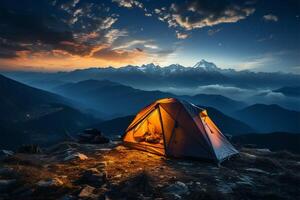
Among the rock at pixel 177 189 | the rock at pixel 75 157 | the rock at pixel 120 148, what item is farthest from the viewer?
the rock at pixel 120 148

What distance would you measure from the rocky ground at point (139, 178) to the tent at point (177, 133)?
71cm

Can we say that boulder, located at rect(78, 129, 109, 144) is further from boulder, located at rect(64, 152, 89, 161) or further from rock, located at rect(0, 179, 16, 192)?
rock, located at rect(0, 179, 16, 192)

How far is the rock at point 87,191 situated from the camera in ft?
31.5

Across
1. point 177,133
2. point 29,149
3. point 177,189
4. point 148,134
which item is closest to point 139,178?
point 177,189

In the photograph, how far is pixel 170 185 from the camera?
36.9ft

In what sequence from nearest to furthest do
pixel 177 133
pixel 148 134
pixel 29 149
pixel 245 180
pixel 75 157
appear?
pixel 245 180 < pixel 75 157 < pixel 177 133 < pixel 29 149 < pixel 148 134

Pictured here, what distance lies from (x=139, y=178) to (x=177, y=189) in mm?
1690

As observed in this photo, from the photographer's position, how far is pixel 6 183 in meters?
10.2

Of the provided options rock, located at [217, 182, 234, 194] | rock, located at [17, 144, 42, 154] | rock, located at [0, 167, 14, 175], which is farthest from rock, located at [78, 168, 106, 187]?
rock, located at [17, 144, 42, 154]

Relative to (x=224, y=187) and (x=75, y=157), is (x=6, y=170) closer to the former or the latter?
(x=75, y=157)

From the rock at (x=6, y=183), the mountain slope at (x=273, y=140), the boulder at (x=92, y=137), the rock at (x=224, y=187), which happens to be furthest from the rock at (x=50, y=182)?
the mountain slope at (x=273, y=140)

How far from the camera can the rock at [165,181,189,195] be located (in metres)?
10.6

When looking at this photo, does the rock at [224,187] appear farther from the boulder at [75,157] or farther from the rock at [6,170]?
the rock at [6,170]

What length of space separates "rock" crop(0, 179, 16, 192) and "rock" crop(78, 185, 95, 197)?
9.14 feet
